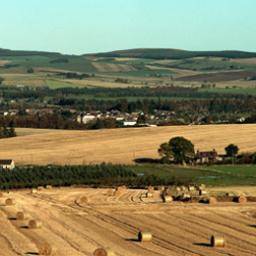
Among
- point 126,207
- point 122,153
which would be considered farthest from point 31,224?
point 122,153

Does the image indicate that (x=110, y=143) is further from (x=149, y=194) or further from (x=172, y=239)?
(x=172, y=239)

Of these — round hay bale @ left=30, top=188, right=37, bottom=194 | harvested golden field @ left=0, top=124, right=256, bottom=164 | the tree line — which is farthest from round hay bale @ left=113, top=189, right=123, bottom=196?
harvested golden field @ left=0, top=124, right=256, bottom=164

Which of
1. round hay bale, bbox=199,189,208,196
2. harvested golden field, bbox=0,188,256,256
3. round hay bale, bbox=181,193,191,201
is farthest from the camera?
round hay bale, bbox=199,189,208,196

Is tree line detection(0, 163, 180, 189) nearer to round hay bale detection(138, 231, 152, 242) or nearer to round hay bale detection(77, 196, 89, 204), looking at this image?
round hay bale detection(77, 196, 89, 204)

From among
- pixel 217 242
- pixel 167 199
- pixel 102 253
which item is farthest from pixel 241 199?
pixel 102 253

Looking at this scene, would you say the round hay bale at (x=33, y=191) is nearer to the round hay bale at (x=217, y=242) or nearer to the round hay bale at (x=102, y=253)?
the round hay bale at (x=217, y=242)

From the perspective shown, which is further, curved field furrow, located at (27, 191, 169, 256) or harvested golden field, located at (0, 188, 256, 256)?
harvested golden field, located at (0, 188, 256, 256)
